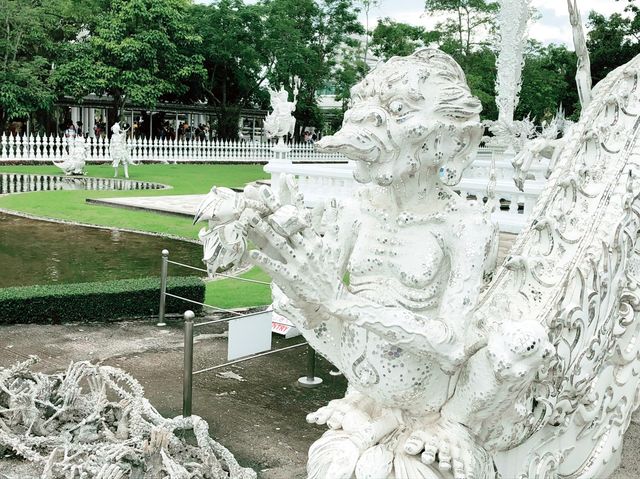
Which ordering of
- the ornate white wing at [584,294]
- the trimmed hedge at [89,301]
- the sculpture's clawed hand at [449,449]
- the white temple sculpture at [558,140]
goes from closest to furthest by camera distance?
the sculpture's clawed hand at [449,449] < the ornate white wing at [584,294] < the white temple sculpture at [558,140] < the trimmed hedge at [89,301]

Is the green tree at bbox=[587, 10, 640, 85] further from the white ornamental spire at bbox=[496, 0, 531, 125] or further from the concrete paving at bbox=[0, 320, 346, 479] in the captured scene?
the concrete paving at bbox=[0, 320, 346, 479]

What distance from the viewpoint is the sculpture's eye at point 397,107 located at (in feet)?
7.79

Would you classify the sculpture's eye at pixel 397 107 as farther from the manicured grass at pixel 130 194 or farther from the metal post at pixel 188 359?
the manicured grass at pixel 130 194

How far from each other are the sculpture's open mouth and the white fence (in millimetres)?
22080

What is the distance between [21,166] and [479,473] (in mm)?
24956

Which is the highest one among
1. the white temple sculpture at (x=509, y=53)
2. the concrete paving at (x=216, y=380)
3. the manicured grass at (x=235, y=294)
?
the white temple sculpture at (x=509, y=53)

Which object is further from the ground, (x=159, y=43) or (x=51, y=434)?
(x=159, y=43)

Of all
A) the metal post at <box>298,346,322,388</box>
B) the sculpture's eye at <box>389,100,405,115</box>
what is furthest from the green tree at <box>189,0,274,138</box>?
the sculpture's eye at <box>389,100,405,115</box>

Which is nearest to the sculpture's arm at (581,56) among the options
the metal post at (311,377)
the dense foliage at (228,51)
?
the metal post at (311,377)

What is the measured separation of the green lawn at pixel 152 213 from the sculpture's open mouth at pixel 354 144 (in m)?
6.06

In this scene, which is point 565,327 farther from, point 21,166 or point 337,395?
point 21,166

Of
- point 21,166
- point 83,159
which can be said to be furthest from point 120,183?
point 21,166

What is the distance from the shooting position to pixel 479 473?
2439mm

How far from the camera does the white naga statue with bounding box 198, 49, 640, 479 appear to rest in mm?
2258
